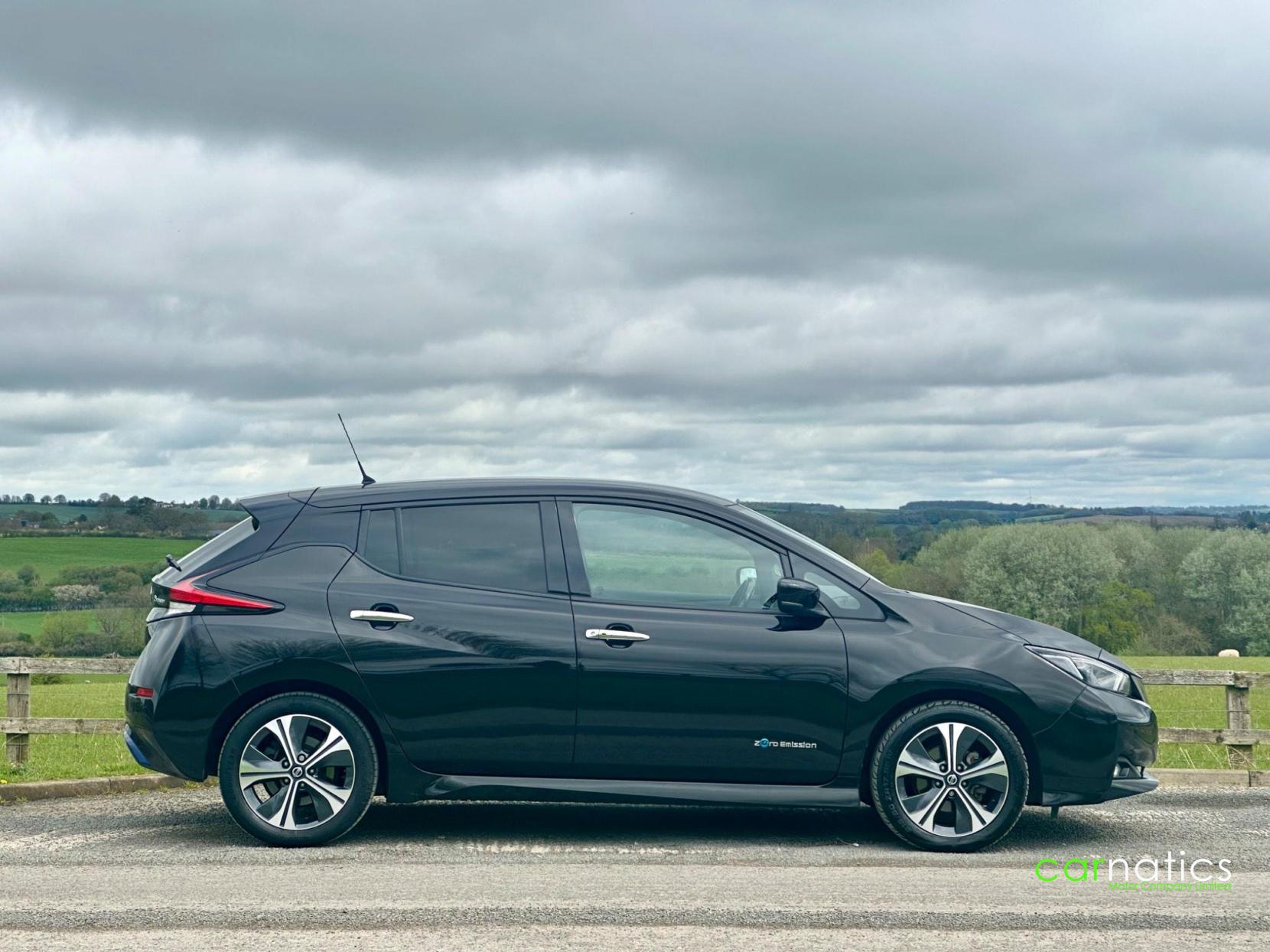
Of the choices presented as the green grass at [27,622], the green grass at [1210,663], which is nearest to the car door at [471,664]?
the green grass at [1210,663]

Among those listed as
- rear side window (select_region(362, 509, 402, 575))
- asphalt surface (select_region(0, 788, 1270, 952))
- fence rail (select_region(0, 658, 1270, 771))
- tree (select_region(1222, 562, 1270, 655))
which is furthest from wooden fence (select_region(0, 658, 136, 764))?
tree (select_region(1222, 562, 1270, 655))

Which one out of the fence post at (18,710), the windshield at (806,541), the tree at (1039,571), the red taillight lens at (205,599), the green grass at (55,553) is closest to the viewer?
the red taillight lens at (205,599)

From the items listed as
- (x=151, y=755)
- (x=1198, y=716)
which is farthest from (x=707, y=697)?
(x=1198, y=716)

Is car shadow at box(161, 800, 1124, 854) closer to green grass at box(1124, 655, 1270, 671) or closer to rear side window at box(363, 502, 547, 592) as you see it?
rear side window at box(363, 502, 547, 592)

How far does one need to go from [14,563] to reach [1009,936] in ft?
203

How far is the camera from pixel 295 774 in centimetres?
719

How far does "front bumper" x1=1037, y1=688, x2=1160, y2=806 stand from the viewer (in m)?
7.24

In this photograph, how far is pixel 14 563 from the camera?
199 ft

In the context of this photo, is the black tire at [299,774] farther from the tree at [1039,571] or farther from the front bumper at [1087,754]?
the tree at [1039,571]

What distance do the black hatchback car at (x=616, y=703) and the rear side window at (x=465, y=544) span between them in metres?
0.06

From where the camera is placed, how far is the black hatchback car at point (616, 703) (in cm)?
718

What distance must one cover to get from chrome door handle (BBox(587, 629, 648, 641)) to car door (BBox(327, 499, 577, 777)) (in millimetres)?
131

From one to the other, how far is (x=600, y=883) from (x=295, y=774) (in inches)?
73.5

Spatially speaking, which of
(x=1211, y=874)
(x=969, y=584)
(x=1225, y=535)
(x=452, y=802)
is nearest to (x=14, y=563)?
(x=969, y=584)
